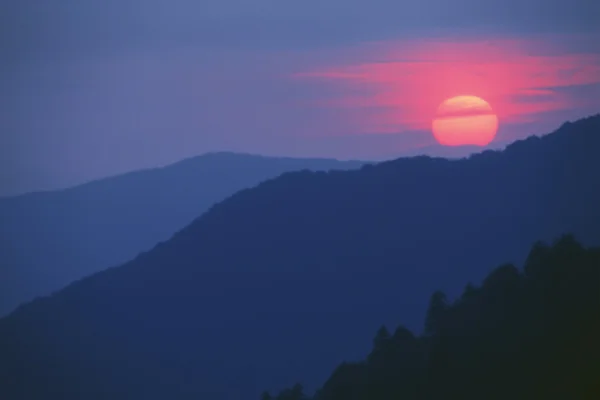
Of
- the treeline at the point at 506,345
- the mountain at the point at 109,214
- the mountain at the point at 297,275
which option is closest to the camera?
the treeline at the point at 506,345

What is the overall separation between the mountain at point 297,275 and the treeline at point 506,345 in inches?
473

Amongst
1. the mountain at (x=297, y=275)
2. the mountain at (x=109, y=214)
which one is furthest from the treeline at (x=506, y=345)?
the mountain at (x=109, y=214)

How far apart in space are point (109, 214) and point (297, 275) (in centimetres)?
6296

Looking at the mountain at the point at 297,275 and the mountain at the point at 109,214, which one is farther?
the mountain at the point at 109,214

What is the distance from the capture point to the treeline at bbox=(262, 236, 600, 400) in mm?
10516

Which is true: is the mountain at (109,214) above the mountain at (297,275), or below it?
above

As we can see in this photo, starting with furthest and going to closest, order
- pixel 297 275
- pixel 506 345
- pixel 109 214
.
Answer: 1. pixel 109 214
2. pixel 297 275
3. pixel 506 345

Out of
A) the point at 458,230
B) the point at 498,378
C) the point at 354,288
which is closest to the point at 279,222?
the point at 354,288

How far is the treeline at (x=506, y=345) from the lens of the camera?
34.5ft

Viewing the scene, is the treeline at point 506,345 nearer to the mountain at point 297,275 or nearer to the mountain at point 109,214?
the mountain at point 297,275

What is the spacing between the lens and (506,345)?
11.8 m

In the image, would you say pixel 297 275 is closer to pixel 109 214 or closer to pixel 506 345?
pixel 506 345

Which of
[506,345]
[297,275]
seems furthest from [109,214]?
[506,345]

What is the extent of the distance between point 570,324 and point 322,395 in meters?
5.82
